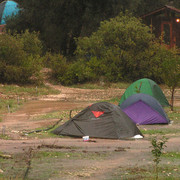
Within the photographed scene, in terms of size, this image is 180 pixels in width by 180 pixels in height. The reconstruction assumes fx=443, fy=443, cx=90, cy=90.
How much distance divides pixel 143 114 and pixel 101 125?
3.95 m

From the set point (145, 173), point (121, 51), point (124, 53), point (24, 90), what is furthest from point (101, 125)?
point (124, 53)

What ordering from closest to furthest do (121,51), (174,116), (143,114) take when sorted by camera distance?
(143,114)
(174,116)
(121,51)

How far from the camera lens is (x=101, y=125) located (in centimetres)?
1562

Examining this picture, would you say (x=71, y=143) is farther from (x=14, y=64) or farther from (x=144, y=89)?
(x=14, y=64)

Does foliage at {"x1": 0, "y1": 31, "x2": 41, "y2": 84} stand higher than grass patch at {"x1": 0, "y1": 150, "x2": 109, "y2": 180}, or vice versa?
foliage at {"x1": 0, "y1": 31, "x2": 41, "y2": 84}

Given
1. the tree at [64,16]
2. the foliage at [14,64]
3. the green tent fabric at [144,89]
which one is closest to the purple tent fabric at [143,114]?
the green tent fabric at [144,89]

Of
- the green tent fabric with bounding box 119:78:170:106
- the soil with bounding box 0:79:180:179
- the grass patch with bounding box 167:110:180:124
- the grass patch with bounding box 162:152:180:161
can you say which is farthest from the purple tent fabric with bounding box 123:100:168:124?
the grass patch with bounding box 162:152:180:161

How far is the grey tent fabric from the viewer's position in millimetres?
15422

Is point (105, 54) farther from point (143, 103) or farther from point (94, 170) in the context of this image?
point (94, 170)

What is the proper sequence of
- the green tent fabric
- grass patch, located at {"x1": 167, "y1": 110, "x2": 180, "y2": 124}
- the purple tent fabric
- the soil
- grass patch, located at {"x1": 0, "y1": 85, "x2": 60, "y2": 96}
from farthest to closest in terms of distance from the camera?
→ grass patch, located at {"x1": 0, "y1": 85, "x2": 60, "y2": 96}, the green tent fabric, grass patch, located at {"x1": 167, "y1": 110, "x2": 180, "y2": 124}, the purple tent fabric, the soil

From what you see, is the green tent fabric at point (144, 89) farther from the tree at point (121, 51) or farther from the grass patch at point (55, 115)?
the tree at point (121, 51)

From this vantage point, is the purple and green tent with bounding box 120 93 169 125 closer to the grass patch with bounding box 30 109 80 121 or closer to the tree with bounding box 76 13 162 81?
the grass patch with bounding box 30 109 80 121

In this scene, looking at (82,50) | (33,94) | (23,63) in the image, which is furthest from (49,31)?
(33,94)

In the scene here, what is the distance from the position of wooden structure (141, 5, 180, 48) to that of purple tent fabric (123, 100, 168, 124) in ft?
74.6
